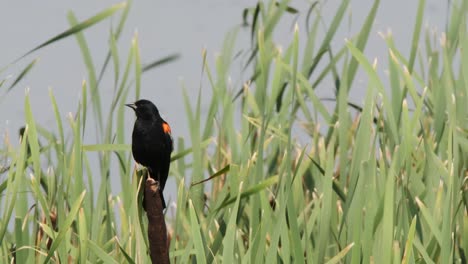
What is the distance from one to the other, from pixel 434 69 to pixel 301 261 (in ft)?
6.11

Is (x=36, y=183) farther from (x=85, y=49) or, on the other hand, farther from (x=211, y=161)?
(x=211, y=161)

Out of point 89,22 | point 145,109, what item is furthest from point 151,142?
point 89,22

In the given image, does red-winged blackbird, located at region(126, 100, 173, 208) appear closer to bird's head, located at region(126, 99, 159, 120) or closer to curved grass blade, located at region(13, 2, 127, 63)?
bird's head, located at region(126, 99, 159, 120)

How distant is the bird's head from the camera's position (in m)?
2.91

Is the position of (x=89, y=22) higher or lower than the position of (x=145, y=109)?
higher

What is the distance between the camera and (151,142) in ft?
9.43

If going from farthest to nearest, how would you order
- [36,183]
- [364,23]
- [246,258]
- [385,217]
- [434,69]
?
[434,69] < [364,23] < [36,183] < [246,258] < [385,217]

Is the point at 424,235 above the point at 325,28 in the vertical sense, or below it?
below

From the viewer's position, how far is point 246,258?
2184 mm

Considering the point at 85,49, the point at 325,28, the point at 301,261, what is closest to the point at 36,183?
the point at 85,49

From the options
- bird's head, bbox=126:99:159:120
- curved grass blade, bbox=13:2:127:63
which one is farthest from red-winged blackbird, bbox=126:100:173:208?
curved grass blade, bbox=13:2:127:63

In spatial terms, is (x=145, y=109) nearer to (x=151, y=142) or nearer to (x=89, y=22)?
(x=151, y=142)

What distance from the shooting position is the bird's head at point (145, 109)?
2908mm

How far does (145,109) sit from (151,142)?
13 cm
